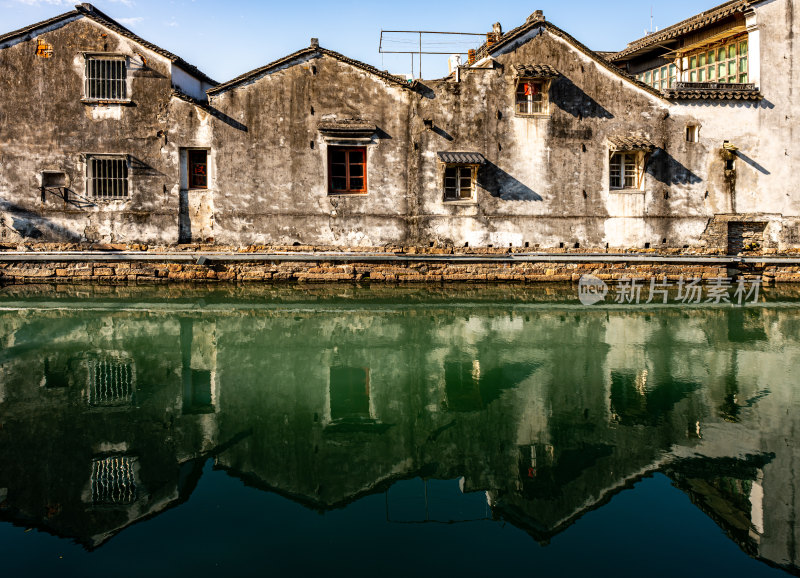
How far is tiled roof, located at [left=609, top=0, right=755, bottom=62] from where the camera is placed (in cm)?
1680

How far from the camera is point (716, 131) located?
1728 cm

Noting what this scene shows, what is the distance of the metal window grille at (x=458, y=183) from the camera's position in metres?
17.1

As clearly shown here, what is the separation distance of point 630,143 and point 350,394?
497 inches

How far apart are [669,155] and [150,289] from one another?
1409cm

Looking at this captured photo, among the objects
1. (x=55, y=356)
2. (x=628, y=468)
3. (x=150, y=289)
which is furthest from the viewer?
(x=150, y=289)

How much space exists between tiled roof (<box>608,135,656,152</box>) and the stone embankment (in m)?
2.83

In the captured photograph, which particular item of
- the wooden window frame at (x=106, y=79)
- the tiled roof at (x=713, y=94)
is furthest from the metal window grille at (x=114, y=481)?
the tiled roof at (x=713, y=94)

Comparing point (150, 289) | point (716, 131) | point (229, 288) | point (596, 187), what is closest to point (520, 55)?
point (596, 187)

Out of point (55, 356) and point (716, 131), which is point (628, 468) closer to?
point (55, 356)

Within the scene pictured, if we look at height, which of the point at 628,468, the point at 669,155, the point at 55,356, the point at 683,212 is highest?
the point at 669,155

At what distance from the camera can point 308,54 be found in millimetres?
16641

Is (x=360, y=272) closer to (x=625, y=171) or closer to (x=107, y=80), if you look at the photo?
(x=625, y=171)

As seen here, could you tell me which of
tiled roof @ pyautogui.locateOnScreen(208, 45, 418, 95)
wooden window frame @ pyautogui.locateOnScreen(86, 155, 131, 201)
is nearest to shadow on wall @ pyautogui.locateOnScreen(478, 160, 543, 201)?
tiled roof @ pyautogui.locateOnScreen(208, 45, 418, 95)

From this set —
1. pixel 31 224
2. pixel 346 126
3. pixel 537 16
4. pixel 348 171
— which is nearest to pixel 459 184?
pixel 348 171
